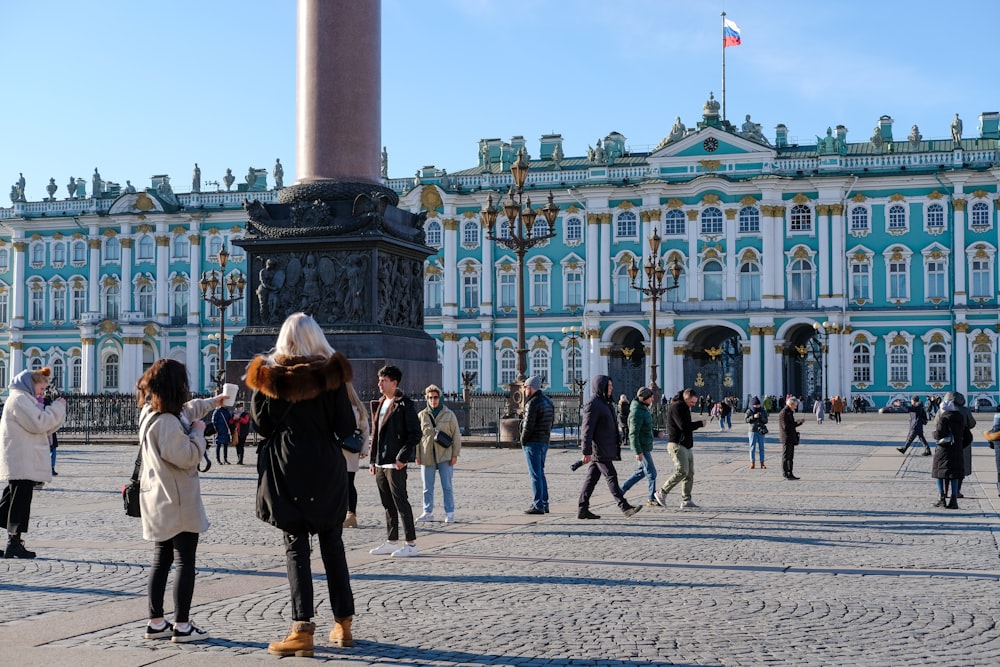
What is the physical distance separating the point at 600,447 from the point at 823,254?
53316 millimetres

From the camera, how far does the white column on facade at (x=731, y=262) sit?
66.6 metres

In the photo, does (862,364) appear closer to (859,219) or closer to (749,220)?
(859,219)

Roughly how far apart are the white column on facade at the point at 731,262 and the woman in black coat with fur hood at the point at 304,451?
60698 mm

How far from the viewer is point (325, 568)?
7297 mm

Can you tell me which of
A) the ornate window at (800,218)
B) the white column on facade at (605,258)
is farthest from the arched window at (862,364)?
the white column on facade at (605,258)

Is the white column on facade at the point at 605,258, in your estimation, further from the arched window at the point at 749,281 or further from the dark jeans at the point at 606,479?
the dark jeans at the point at 606,479

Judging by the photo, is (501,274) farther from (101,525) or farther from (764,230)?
(101,525)

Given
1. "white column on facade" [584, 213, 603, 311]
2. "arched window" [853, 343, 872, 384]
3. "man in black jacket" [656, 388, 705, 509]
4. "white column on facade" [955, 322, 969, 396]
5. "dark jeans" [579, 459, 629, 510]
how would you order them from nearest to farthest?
"dark jeans" [579, 459, 629, 510] → "man in black jacket" [656, 388, 705, 509] → "white column on facade" [955, 322, 969, 396] → "arched window" [853, 343, 872, 384] → "white column on facade" [584, 213, 603, 311]

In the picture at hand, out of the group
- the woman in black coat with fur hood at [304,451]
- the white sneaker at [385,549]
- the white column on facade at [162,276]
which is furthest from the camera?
the white column on facade at [162,276]

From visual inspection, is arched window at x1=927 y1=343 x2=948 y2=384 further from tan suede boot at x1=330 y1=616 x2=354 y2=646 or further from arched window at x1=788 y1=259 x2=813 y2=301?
tan suede boot at x1=330 y1=616 x2=354 y2=646

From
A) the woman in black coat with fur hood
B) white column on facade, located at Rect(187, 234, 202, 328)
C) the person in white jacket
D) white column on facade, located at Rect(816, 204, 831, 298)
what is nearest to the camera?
the woman in black coat with fur hood

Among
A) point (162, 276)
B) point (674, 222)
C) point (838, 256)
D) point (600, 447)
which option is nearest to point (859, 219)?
point (838, 256)

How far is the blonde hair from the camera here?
7.21m

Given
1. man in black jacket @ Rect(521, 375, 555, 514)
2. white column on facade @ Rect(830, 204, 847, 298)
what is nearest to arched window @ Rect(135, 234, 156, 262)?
white column on facade @ Rect(830, 204, 847, 298)
